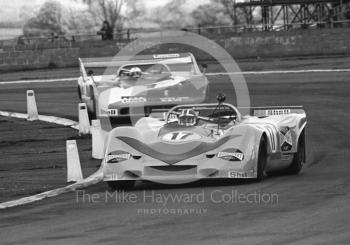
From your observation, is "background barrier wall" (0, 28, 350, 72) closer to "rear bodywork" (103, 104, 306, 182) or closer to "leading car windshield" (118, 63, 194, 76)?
"leading car windshield" (118, 63, 194, 76)

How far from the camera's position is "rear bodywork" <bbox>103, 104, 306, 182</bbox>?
10.4m

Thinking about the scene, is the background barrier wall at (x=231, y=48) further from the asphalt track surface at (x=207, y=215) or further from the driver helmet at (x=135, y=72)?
the asphalt track surface at (x=207, y=215)

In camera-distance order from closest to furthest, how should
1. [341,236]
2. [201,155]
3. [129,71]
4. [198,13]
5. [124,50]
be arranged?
[341,236], [201,155], [129,71], [124,50], [198,13]

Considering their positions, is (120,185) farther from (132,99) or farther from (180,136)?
(132,99)

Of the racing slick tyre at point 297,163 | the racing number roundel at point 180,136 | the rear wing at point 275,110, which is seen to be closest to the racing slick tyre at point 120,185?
the racing number roundel at point 180,136

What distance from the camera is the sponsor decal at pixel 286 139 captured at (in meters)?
11.8

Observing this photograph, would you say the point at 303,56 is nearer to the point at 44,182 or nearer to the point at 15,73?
the point at 15,73

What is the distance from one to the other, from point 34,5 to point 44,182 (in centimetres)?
4323

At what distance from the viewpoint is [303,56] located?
124ft

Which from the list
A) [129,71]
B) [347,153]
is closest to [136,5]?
[129,71]

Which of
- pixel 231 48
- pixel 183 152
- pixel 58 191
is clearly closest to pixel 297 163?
pixel 183 152

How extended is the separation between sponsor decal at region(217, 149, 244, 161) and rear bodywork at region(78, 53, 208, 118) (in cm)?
895

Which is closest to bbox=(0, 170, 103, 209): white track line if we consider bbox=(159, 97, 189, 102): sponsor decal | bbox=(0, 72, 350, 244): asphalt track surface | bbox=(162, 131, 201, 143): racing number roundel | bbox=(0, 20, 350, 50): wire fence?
bbox=(0, 72, 350, 244): asphalt track surface

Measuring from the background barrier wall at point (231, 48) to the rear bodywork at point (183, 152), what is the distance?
27081 mm
